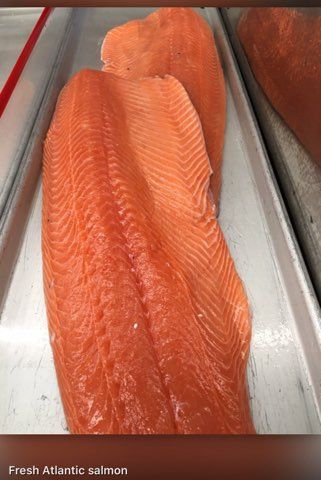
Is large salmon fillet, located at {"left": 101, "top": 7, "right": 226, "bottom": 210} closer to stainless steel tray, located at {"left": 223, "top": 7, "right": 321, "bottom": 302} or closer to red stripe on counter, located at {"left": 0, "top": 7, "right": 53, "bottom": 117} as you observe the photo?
stainless steel tray, located at {"left": 223, "top": 7, "right": 321, "bottom": 302}

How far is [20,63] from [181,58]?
101 cm

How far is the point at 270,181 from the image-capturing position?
7.28ft

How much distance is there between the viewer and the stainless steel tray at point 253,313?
1562 millimetres

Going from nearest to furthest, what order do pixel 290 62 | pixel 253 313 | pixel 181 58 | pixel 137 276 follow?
1. pixel 137 276
2. pixel 253 313
3. pixel 290 62
4. pixel 181 58

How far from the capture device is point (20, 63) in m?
2.34

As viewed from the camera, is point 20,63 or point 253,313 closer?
point 253,313

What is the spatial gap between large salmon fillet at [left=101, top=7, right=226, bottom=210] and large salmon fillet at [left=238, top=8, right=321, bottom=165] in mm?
305

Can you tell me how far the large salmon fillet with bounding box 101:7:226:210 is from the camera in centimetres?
249

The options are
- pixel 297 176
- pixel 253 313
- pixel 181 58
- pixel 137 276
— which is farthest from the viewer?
pixel 181 58

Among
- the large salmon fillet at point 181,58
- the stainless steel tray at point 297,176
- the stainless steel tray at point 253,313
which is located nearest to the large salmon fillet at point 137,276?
the stainless steel tray at point 253,313

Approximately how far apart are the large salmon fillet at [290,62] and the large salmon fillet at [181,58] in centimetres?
30

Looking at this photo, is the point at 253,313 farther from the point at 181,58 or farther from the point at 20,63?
the point at 20,63

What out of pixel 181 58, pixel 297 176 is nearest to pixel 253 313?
pixel 297 176

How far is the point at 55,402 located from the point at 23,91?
5.68 feet
